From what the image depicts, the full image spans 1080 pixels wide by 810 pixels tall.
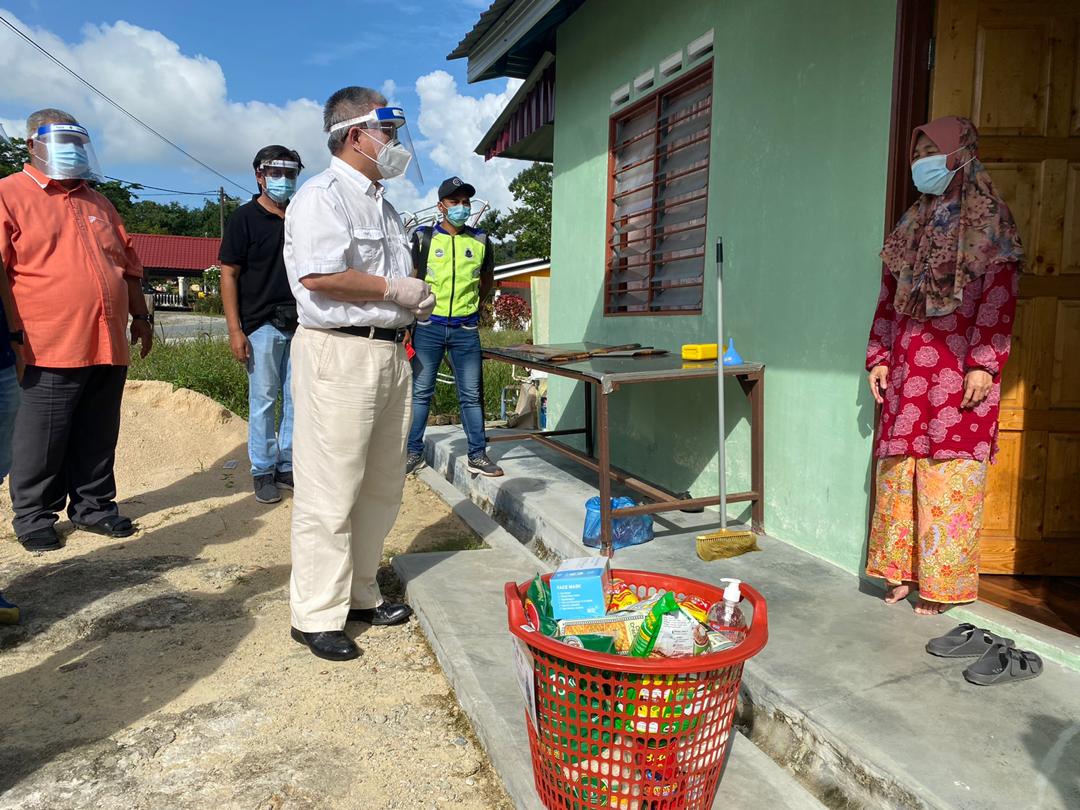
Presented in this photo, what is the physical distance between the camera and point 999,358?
2.79 m

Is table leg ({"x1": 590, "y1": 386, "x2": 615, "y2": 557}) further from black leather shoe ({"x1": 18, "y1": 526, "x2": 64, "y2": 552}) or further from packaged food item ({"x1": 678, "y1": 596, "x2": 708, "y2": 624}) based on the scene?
black leather shoe ({"x1": 18, "y1": 526, "x2": 64, "y2": 552})

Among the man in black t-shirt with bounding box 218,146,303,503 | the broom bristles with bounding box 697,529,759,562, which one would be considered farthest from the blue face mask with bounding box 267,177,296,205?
the broom bristles with bounding box 697,529,759,562

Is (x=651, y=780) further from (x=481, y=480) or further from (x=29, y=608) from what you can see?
(x=481, y=480)

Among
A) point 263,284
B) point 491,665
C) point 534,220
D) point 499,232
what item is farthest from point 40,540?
point 499,232

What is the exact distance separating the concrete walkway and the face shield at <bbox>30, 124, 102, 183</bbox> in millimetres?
2809

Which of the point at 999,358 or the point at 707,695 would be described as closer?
the point at 707,695

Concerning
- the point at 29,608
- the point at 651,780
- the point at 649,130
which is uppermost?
the point at 649,130

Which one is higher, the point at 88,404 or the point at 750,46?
the point at 750,46

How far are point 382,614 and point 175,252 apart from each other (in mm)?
52560

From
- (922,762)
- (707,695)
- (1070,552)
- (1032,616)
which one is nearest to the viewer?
(707,695)

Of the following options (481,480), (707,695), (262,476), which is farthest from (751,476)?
(262,476)

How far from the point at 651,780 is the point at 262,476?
4129 millimetres

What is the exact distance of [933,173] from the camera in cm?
283

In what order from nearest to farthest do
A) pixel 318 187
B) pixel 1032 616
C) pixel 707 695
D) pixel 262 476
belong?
1. pixel 707 695
2. pixel 318 187
3. pixel 1032 616
4. pixel 262 476
